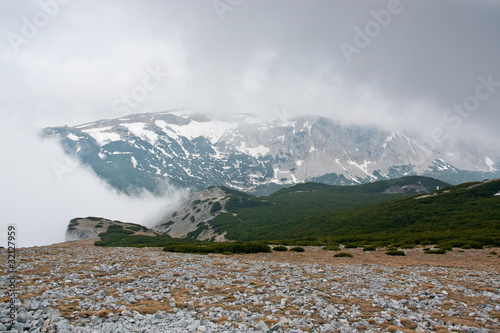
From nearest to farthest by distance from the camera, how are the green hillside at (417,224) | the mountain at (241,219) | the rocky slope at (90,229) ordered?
1. the green hillside at (417,224)
2. the rocky slope at (90,229)
3. the mountain at (241,219)

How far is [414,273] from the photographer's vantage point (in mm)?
17312

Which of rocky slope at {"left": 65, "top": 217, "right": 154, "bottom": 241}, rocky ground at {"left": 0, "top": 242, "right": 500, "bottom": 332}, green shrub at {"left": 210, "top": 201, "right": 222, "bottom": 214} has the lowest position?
rocky slope at {"left": 65, "top": 217, "right": 154, "bottom": 241}

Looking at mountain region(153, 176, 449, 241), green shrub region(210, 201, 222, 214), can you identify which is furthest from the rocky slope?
green shrub region(210, 201, 222, 214)

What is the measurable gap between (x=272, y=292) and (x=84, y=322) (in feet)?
24.0

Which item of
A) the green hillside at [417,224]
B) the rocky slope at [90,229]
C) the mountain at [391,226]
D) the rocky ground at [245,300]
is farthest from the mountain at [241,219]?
the rocky ground at [245,300]

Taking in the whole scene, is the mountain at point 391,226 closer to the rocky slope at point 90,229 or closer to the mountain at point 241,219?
the mountain at point 241,219

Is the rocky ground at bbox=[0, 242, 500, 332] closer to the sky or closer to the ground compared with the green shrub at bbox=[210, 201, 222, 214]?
closer to the ground

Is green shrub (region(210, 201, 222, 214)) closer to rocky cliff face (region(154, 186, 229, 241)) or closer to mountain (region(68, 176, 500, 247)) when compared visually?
rocky cliff face (region(154, 186, 229, 241))

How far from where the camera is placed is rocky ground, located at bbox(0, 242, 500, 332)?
7.68m

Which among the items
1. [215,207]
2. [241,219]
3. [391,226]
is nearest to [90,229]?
[241,219]

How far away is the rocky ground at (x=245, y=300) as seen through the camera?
768 centimetres

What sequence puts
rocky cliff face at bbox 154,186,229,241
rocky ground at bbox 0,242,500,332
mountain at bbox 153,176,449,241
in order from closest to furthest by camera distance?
rocky ground at bbox 0,242,500,332
mountain at bbox 153,176,449,241
rocky cliff face at bbox 154,186,229,241

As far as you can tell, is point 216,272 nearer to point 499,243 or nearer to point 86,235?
point 499,243

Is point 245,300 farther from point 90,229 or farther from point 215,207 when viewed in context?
point 215,207
